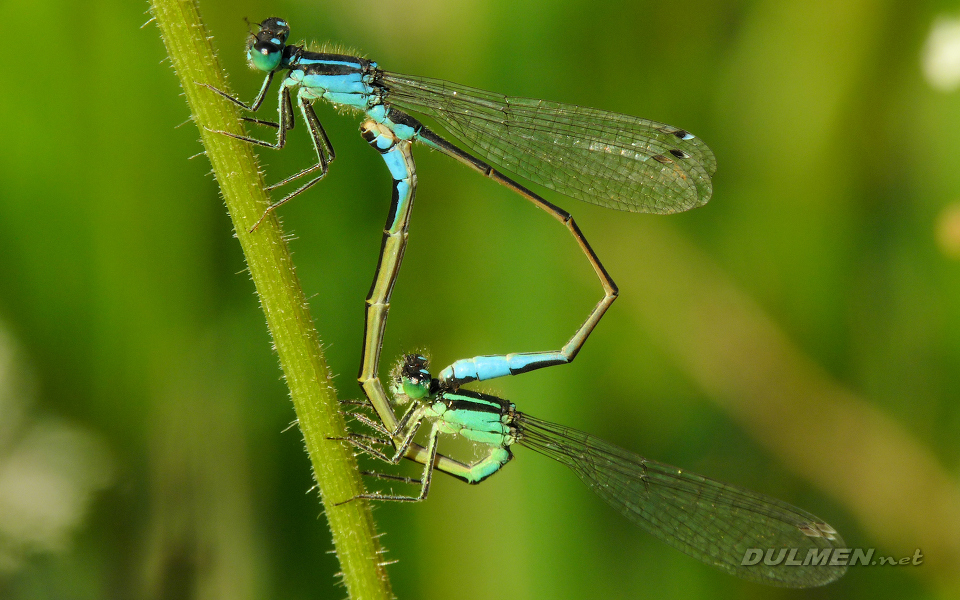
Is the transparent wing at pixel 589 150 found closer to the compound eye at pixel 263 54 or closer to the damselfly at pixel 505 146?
the damselfly at pixel 505 146

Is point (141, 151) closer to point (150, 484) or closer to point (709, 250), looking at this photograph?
point (150, 484)

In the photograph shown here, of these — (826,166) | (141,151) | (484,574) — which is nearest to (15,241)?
(141,151)

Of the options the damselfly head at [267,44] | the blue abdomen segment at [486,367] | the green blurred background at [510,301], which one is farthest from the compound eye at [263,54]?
the blue abdomen segment at [486,367]

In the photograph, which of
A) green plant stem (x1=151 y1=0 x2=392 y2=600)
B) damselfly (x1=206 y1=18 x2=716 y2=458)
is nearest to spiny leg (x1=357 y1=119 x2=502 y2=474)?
damselfly (x1=206 y1=18 x2=716 y2=458)

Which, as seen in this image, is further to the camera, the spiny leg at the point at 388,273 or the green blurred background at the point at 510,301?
the green blurred background at the point at 510,301

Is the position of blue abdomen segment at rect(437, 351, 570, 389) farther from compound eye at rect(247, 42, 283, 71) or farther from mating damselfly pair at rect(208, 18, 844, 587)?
compound eye at rect(247, 42, 283, 71)
